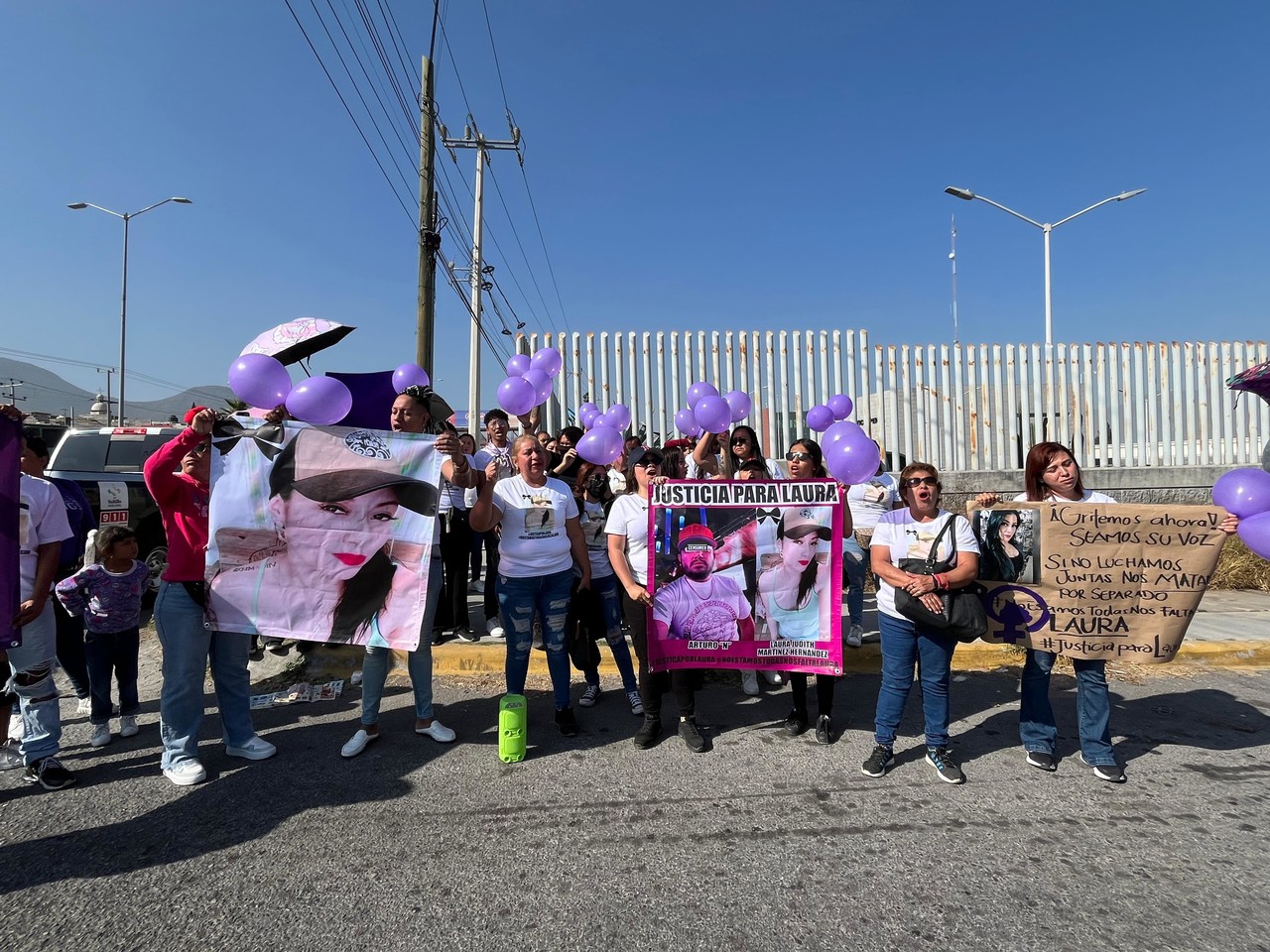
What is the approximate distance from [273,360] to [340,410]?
476 mm

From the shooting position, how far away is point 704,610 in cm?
419

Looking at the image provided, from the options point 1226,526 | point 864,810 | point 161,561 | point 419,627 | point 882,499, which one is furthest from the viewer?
point 161,561

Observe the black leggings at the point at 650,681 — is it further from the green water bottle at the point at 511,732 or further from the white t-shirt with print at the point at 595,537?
the green water bottle at the point at 511,732

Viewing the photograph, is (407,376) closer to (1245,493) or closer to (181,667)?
(181,667)

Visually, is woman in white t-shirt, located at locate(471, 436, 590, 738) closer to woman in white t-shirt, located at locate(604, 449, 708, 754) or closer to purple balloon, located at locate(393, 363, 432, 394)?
woman in white t-shirt, located at locate(604, 449, 708, 754)

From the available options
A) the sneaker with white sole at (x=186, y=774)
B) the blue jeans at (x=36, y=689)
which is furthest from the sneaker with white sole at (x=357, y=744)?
the blue jeans at (x=36, y=689)

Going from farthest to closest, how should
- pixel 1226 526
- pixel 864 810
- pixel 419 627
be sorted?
pixel 419 627, pixel 1226 526, pixel 864 810

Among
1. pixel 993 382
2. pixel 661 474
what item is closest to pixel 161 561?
pixel 661 474

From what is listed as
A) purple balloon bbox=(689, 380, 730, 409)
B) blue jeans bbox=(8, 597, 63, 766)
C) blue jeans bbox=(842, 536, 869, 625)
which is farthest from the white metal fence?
blue jeans bbox=(8, 597, 63, 766)

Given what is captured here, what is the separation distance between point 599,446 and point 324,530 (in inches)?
80.3

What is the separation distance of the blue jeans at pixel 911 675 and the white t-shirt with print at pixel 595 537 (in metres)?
1.96

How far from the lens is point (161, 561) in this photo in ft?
26.2

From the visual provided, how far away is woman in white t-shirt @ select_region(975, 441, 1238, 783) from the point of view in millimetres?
3688

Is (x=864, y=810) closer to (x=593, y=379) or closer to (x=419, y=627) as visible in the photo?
(x=419, y=627)
